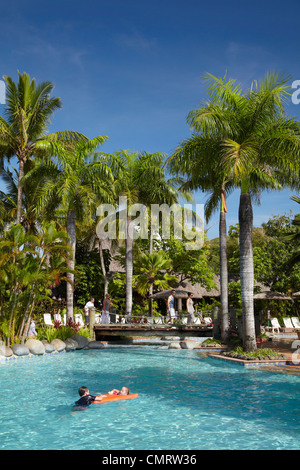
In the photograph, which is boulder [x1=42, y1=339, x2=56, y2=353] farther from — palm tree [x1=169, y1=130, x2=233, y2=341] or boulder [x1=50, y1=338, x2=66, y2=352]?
palm tree [x1=169, y1=130, x2=233, y2=341]

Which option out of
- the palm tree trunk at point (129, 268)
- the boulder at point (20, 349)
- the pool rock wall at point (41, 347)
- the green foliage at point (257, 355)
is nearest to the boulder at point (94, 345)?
the pool rock wall at point (41, 347)

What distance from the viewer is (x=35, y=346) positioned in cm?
1731

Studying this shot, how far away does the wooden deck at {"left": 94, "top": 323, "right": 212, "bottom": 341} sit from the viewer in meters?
20.2

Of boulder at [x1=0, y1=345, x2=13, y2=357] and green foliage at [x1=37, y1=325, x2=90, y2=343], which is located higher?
green foliage at [x1=37, y1=325, x2=90, y2=343]

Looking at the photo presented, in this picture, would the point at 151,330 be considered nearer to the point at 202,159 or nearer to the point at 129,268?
the point at 129,268

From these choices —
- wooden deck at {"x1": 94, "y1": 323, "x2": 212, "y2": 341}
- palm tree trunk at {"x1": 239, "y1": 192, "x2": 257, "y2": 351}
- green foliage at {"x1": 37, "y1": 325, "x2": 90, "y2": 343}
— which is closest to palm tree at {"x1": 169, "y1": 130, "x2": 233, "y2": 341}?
wooden deck at {"x1": 94, "y1": 323, "x2": 212, "y2": 341}

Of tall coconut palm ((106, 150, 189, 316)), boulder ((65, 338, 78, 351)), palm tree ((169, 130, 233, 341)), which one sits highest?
tall coconut palm ((106, 150, 189, 316))

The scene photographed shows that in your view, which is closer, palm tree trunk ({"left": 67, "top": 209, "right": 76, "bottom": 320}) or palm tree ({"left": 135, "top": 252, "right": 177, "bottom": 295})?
palm tree trunk ({"left": 67, "top": 209, "right": 76, "bottom": 320})

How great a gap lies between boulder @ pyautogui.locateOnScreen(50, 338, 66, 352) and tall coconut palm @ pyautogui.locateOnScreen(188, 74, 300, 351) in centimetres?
826

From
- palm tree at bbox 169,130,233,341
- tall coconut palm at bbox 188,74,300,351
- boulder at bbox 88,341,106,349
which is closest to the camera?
tall coconut palm at bbox 188,74,300,351

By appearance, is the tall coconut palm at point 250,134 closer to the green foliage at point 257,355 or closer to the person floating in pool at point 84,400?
the green foliage at point 257,355

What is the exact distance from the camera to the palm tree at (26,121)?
20.7 m

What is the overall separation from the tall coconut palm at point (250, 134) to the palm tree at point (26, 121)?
29.9 feet
